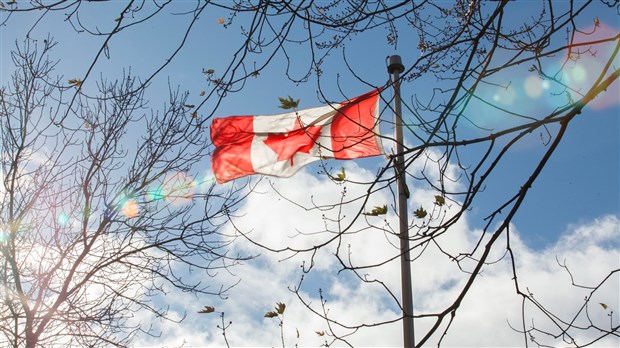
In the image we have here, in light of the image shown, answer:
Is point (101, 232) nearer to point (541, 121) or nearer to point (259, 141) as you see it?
point (259, 141)

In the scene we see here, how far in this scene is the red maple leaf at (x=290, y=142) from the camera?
7.22 m

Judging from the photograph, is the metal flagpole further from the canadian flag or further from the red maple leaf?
the red maple leaf

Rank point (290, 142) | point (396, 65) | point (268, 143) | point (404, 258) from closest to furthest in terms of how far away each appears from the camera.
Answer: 1. point (404, 258)
2. point (396, 65)
3. point (290, 142)
4. point (268, 143)

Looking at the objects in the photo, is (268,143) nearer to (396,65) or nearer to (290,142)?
(290,142)

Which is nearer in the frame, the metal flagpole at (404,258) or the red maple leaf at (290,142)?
Result: the metal flagpole at (404,258)

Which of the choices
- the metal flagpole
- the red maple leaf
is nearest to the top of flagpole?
the metal flagpole

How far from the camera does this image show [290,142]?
7422 millimetres

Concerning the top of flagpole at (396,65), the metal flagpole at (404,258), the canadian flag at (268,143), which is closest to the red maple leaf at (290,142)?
the canadian flag at (268,143)

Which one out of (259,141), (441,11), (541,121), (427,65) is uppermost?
(259,141)

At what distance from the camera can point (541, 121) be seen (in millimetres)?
1837

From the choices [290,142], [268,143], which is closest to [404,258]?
[290,142]

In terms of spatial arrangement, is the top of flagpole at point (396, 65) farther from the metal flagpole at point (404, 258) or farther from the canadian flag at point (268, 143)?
the canadian flag at point (268, 143)

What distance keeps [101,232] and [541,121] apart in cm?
560

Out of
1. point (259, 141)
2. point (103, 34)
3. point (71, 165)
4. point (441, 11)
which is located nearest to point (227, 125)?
point (259, 141)
